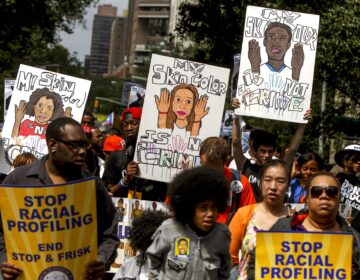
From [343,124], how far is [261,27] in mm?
18466

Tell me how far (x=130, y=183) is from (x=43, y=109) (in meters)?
1.96

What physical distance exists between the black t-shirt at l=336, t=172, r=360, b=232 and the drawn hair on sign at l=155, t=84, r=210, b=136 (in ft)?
4.41

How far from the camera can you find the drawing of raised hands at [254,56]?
30.6 feet

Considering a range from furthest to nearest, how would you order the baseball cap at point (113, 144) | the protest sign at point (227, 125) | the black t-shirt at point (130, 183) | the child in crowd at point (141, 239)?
the protest sign at point (227, 125) < the baseball cap at point (113, 144) < the black t-shirt at point (130, 183) < the child in crowd at point (141, 239)

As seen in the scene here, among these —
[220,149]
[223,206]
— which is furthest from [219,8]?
[223,206]

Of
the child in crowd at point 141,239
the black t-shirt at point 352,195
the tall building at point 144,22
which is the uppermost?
the tall building at point 144,22

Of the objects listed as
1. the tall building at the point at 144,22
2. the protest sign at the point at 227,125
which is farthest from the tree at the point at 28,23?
the tall building at the point at 144,22

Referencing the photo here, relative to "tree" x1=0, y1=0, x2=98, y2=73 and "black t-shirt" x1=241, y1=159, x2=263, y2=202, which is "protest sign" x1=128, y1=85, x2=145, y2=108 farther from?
"tree" x1=0, y1=0, x2=98, y2=73

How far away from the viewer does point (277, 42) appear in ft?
31.3

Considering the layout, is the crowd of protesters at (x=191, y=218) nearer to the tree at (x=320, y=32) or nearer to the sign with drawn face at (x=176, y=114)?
the sign with drawn face at (x=176, y=114)

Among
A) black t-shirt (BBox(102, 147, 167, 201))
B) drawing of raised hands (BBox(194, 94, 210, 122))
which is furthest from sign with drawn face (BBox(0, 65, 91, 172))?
drawing of raised hands (BBox(194, 94, 210, 122))

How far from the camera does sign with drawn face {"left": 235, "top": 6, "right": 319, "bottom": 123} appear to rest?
9297 mm

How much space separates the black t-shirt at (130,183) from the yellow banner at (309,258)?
131 inches

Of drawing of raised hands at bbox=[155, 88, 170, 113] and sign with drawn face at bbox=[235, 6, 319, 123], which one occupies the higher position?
sign with drawn face at bbox=[235, 6, 319, 123]
